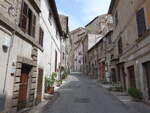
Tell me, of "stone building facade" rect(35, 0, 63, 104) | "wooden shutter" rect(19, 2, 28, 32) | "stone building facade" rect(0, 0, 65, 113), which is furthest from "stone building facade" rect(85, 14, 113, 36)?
"wooden shutter" rect(19, 2, 28, 32)

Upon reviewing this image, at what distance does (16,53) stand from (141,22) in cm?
692

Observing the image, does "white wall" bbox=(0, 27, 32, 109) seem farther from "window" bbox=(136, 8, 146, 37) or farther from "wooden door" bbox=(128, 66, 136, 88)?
"wooden door" bbox=(128, 66, 136, 88)

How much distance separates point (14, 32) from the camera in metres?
4.55

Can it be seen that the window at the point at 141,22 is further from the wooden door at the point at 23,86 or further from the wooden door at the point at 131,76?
the wooden door at the point at 23,86

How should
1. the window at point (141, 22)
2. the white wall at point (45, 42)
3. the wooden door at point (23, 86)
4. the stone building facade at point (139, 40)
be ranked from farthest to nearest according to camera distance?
the white wall at point (45, 42) → the window at point (141, 22) → the stone building facade at point (139, 40) → the wooden door at point (23, 86)

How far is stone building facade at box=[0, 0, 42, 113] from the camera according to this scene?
4.02m

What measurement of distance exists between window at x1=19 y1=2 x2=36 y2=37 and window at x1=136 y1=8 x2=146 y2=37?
6.11 metres

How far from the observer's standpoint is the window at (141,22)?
6.94m

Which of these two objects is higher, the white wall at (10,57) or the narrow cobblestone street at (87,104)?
the white wall at (10,57)

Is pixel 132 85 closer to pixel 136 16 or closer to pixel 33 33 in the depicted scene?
pixel 136 16

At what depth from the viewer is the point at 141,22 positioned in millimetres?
7172

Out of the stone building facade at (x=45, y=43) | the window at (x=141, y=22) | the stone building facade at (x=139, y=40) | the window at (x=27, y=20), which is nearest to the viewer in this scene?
the window at (x=27, y=20)

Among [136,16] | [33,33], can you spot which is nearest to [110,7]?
[136,16]

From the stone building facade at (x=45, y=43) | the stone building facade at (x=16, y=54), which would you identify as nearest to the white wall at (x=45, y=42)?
the stone building facade at (x=45, y=43)
